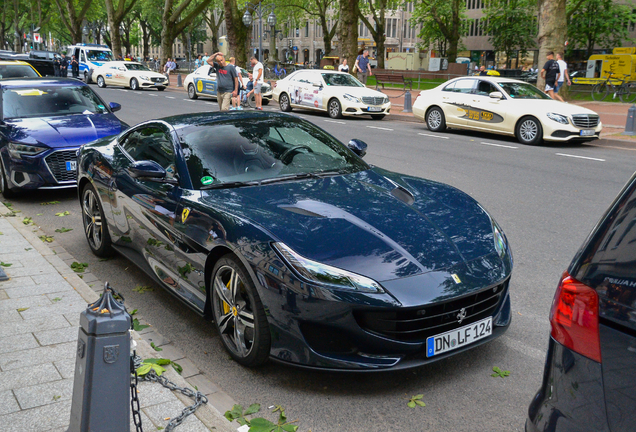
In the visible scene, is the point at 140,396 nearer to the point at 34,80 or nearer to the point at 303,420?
the point at 303,420

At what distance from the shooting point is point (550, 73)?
1981 centimetres

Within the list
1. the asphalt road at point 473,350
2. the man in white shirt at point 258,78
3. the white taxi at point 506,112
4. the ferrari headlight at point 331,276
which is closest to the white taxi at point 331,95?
the man in white shirt at point 258,78

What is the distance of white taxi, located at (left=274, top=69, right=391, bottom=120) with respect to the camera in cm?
1997

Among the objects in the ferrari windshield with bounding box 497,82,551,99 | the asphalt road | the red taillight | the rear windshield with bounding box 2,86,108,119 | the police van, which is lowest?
the asphalt road

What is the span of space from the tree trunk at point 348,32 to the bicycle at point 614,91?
10.4m

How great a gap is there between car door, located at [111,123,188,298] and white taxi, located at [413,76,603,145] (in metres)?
11.0

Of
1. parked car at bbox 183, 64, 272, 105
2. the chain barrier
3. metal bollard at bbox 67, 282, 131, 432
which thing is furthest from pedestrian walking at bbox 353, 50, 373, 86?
metal bollard at bbox 67, 282, 131, 432

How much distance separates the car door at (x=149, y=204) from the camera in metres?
4.56

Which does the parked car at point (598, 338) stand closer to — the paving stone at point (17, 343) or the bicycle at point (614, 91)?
the paving stone at point (17, 343)

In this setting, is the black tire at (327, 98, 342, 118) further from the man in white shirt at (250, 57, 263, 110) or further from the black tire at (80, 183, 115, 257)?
the black tire at (80, 183, 115, 257)

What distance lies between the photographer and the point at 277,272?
Result: 11.4 feet

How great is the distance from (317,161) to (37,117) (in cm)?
592

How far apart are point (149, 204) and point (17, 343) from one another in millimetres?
1347

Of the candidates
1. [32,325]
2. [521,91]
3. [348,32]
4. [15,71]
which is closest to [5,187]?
[32,325]
